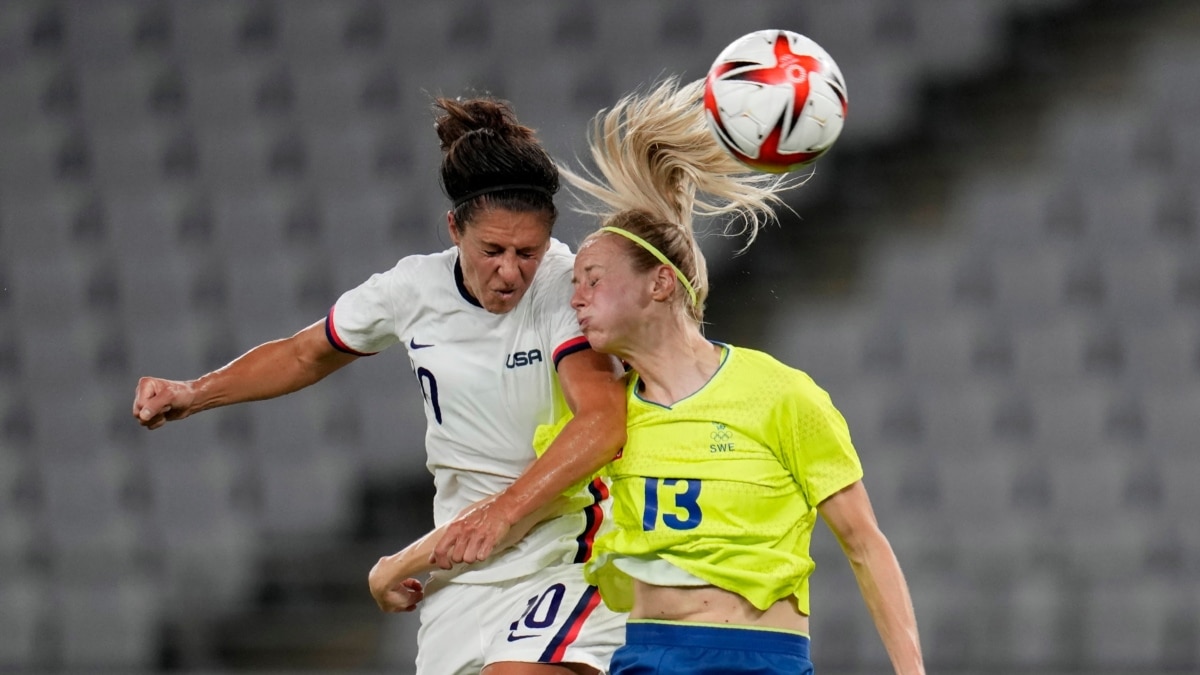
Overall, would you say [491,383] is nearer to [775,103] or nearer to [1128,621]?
[775,103]

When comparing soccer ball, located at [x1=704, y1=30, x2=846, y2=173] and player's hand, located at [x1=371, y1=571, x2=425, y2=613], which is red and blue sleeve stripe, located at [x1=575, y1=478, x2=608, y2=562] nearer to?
player's hand, located at [x1=371, y1=571, x2=425, y2=613]

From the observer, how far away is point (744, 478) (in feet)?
9.63

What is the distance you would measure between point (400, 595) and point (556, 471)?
632 millimetres

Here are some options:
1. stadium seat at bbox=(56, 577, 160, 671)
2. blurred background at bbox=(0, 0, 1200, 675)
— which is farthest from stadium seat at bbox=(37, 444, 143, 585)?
stadium seat at bbox=(56, 577, 160, 671)

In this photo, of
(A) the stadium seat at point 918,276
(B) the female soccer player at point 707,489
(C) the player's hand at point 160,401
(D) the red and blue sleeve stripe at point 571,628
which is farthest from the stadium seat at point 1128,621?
(C) the player's hand at point 160,401

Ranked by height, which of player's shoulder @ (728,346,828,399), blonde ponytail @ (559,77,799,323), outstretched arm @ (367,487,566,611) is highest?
blonde ponytail @ (559,77,799,323)

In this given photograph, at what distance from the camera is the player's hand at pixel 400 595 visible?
3467 millimetres

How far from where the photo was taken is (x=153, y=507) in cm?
776

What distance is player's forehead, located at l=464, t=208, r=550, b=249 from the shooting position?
10.6 feet

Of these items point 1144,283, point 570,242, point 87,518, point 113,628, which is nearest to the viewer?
point 570,242

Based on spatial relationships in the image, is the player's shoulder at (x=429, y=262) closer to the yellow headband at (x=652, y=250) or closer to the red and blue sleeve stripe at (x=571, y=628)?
the yellow headband at (x=652, y=250)

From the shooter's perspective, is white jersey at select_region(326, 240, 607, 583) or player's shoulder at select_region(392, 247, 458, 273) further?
player's shoulder at select_region(392, 247, 458, 273)

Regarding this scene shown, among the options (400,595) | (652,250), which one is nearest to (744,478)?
(652,250)

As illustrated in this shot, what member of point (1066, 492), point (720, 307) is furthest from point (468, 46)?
point (1066, 492)
